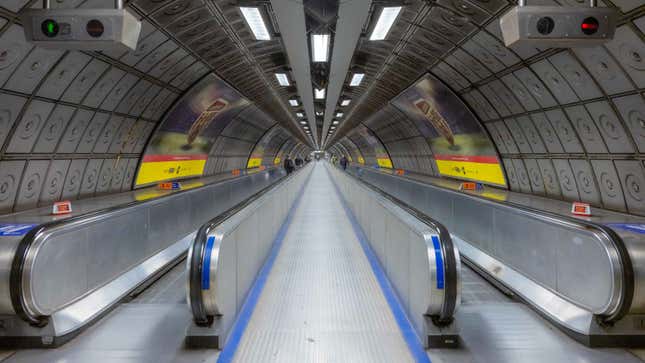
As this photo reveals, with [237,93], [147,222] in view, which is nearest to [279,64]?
[237,93]

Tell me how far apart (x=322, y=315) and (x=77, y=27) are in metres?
3.86

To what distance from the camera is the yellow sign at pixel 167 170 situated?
1080 cm

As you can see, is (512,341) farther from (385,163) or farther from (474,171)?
(385,163)

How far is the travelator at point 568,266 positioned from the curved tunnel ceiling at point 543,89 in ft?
2.57

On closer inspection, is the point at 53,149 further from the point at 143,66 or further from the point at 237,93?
the point at 237,93

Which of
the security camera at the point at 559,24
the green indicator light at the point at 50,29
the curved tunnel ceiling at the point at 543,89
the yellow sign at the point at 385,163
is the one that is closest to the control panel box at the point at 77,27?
the green indicator light at the point at 50,29

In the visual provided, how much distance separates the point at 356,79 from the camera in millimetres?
12023

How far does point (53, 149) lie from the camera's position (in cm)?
670

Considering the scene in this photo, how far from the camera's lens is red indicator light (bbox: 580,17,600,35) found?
328 cm

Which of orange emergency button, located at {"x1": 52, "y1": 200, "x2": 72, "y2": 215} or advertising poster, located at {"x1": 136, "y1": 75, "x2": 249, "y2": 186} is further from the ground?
advertising poster, located at {"x1": 136, "y1": 75, "x2": 249, "y2": 186}

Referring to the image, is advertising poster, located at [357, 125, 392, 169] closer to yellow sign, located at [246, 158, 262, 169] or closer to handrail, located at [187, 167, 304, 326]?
yellow sign, located at [246, 158, 262, 169]

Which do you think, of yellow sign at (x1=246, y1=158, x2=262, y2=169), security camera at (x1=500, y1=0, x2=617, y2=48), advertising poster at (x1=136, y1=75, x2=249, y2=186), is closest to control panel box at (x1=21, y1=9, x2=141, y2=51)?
security camera at (x1=500, y1=0, x2=617, y2=48)

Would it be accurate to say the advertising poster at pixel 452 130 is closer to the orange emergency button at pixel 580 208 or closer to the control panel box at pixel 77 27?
the orange emergency button at pixel 580 208

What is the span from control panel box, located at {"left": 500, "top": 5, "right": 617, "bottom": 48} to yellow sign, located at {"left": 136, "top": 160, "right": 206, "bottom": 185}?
1000 cm
